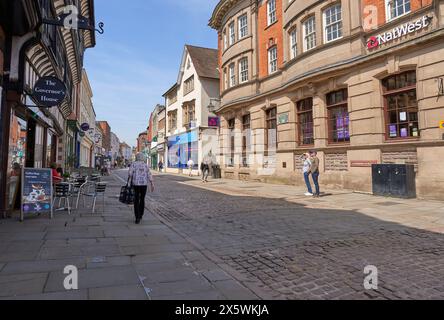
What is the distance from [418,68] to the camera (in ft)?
37.2

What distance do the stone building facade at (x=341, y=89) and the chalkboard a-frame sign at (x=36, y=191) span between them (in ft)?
37.4

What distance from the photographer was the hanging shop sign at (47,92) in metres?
8.75

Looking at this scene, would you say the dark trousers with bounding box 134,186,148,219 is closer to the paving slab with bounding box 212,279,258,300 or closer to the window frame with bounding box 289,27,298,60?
the paving slab with bounding box 212,279,258,300

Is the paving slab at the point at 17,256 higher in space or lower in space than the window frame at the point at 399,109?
lower

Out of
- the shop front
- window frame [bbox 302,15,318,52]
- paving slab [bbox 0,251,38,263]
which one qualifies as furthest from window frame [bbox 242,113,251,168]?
paving slab [bbox 0,251,38,263]

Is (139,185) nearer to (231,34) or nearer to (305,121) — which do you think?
(305,121)

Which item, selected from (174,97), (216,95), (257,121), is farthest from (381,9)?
(174,97)

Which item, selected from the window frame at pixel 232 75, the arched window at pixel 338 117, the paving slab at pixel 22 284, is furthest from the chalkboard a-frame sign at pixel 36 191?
the window frame at pixel 232 75

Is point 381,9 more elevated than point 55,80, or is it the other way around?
point 381,9

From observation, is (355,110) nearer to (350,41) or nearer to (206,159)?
(350,41)

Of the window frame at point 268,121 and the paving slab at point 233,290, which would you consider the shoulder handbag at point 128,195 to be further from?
the window frame at point 268,121

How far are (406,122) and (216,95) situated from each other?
22660mm

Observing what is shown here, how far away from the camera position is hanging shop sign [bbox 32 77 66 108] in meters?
8.75

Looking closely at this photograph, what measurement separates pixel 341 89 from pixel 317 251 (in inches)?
452
